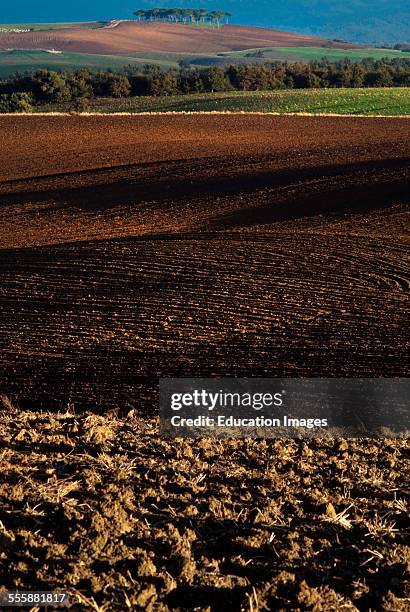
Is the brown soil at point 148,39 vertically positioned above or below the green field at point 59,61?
above

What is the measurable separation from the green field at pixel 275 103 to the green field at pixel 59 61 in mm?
67207

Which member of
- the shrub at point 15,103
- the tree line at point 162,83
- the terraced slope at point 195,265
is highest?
the tree line at point 162,83

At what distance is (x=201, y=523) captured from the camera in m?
5.44

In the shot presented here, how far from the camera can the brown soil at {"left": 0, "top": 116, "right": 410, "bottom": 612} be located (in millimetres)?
4863

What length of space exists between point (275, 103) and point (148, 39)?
319 feet

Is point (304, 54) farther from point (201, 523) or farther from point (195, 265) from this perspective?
point (201, 523)

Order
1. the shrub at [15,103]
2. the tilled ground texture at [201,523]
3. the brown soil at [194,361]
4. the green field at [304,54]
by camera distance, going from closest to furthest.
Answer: the tilled ground texture at [201,523] < the brown soil at [194,361] < the shrub at [15,103] < the green field at [304,54]

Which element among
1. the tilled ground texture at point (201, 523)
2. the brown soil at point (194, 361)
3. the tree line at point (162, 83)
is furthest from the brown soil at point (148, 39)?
the tilled ground texture at point (201, 523)

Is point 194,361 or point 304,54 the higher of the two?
point 304,54

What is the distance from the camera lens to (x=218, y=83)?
73812 mm

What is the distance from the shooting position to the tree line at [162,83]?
63.7 m

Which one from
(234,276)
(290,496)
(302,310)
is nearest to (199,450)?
(290,496)

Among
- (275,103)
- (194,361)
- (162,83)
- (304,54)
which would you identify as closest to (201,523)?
(194,361)

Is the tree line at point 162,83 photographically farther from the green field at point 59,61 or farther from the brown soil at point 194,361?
the green field at point 59,61
